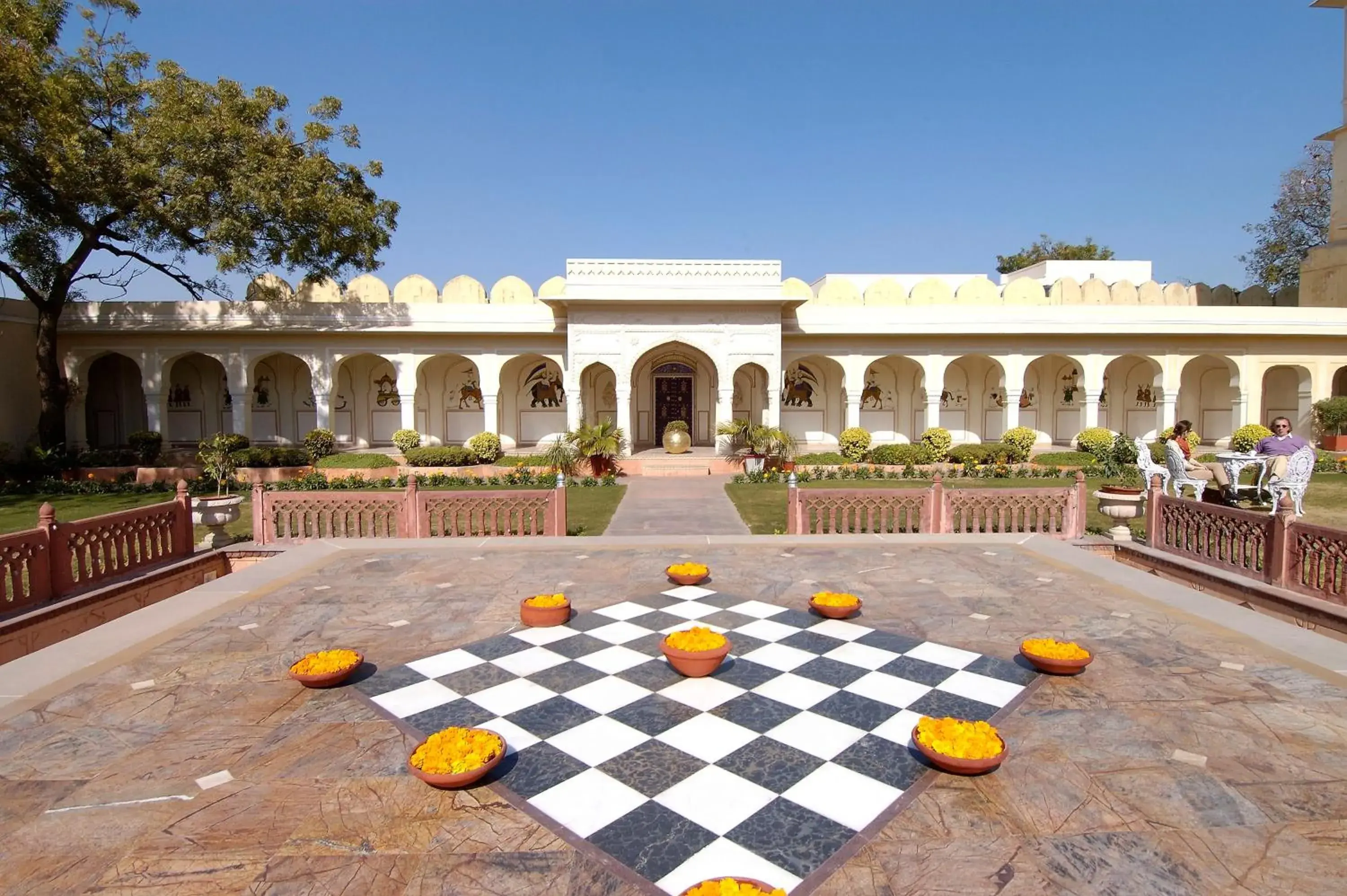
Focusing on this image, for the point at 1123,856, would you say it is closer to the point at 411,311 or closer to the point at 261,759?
the point at 261,759

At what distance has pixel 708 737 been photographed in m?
3.71

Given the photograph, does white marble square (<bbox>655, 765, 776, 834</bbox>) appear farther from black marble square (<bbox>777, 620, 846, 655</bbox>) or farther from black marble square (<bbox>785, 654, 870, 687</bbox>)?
black marble square (<bbox>777, 620, 846, 655</bbox>)

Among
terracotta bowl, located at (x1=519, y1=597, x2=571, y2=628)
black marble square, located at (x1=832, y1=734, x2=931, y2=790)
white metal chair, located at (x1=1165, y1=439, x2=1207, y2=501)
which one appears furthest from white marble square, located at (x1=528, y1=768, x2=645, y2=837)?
white metal chair, located at (x1=1165, y1=439, x2=1207, y2=501)

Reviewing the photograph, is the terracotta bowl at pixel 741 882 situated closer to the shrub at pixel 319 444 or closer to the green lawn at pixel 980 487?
the green lawn at pixel 980 487

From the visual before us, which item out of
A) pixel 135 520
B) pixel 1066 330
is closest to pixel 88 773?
pixel 135 520

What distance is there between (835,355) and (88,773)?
64.5 ft

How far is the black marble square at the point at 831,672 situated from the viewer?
447 cm

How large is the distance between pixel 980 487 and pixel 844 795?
11208 mm

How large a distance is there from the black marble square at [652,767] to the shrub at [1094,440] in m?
18.8

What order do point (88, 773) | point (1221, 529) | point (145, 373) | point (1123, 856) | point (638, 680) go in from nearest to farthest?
point (1123, 856) → point (88, 773) → point (638, 680) → point (1221, 529) → point (145, 373)

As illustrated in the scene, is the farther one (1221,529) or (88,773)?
(1221,529)

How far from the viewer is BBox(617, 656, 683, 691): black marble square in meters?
4.43

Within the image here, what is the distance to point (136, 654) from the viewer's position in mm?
5027

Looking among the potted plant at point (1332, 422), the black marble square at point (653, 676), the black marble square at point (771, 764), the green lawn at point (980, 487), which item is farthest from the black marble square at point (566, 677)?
the potted plant at point (1332, 422)
